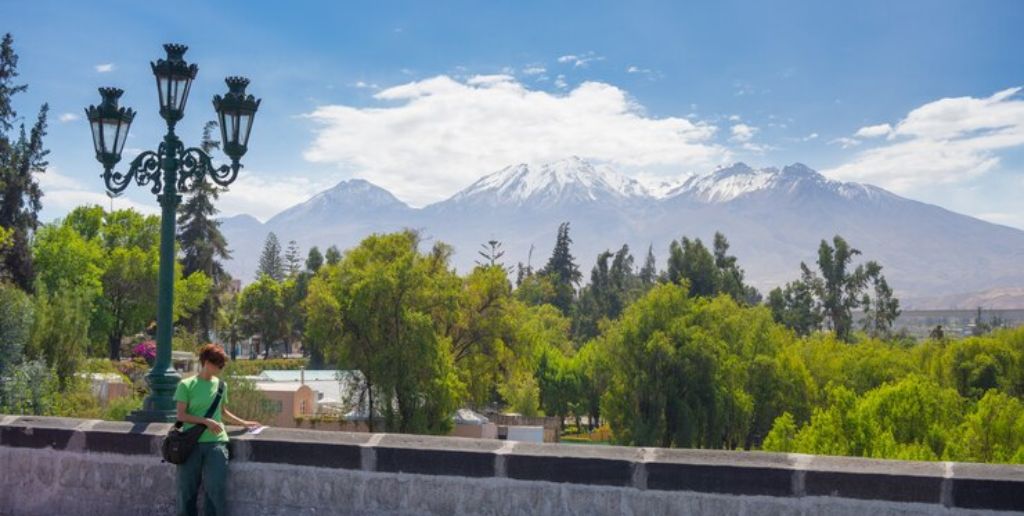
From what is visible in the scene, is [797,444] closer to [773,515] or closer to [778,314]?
[773,515]

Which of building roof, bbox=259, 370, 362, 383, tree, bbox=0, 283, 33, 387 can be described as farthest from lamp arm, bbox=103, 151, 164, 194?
building roof, bbox=259, 370, 362, 383

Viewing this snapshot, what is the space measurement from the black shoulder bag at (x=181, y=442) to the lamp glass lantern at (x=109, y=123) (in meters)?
4.68

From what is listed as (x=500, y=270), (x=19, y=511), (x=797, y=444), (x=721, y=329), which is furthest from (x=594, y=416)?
(x=19, y=511)

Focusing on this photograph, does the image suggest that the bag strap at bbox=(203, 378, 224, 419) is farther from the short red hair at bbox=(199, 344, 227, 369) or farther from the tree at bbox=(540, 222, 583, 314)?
the tree at bbox=(540, 222, 583, 314)

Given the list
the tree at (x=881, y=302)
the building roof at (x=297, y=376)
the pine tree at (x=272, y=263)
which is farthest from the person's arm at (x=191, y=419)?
Result: the pine tree at (x=272, y=263)

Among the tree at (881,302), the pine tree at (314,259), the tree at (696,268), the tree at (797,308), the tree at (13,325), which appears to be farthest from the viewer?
the pine tree at (314,259)

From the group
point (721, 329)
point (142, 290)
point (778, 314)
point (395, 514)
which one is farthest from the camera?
point (778, 314)

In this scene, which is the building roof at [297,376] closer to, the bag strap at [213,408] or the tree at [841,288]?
the bag strap at [213,408]

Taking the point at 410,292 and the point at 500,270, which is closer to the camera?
the point at 410,292

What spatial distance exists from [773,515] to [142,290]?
6228cm

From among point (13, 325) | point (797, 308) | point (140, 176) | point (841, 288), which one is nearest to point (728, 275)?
point (797, 308)

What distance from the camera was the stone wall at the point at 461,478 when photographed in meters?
5.61

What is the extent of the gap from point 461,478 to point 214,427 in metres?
1.87

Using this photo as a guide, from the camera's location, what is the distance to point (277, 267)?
15538 centimetres
